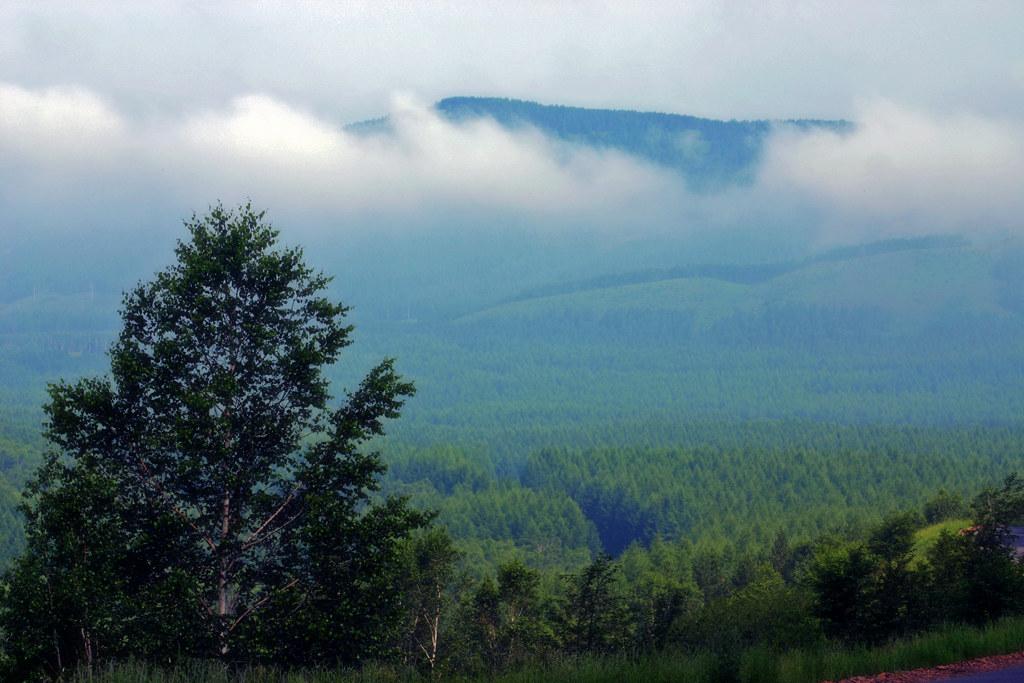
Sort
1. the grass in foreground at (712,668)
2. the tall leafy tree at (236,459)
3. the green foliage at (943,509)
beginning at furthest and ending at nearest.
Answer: the green foliage at (943,509)
the tall leafy tree at (236,459)
the grass in foreground at (712,668)

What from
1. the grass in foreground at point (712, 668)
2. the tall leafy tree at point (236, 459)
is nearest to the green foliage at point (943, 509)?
the grass in foreground at point (712, 668)

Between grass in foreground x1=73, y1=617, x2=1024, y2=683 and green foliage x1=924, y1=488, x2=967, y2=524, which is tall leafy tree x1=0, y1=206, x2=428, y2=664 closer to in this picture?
grass in foreground x1=73, y1=617, x2=1024, y2=683

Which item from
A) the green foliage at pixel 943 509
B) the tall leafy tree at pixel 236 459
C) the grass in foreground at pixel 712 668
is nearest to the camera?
the grass in foreground at pixel 712 668

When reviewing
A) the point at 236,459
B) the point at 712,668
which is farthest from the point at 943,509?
the point at 712,668

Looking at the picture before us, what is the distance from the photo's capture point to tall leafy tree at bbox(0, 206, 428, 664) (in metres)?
21.2

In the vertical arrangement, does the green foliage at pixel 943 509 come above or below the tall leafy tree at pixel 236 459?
below

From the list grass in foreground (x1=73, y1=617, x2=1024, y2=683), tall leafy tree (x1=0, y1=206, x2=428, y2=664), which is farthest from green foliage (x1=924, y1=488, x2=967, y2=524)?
tall leafy tree (x1=0, y1=206, x2=428, y2=664)

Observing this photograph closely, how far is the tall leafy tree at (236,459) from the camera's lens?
2117 centimetres

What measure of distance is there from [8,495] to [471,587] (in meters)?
152

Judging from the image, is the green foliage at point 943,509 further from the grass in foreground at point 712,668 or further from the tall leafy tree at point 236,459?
the tall leafy tree at point 236,459

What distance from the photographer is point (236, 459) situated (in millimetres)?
22797

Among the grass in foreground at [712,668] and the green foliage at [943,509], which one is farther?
the green foliage at [943,509]

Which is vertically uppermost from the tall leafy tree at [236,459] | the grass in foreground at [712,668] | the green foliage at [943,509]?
the tall leafy tree at [236,459]

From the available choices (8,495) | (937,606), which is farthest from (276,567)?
(8,495)
